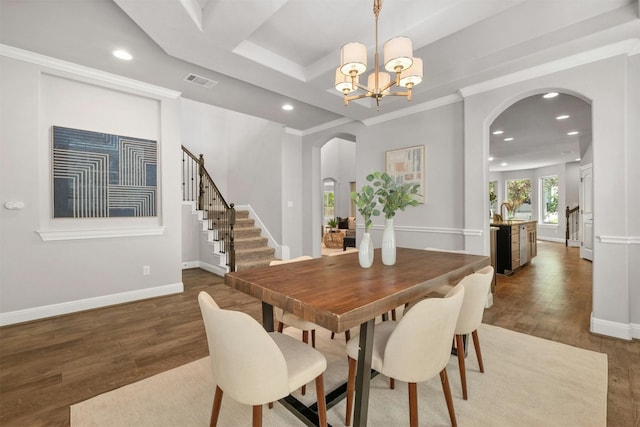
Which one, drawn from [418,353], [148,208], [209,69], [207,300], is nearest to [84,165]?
[148,208]

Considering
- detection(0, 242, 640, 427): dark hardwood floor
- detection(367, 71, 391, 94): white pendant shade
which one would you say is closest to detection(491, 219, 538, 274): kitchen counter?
detection(0, 242, 640, 427): dark hardwood floor

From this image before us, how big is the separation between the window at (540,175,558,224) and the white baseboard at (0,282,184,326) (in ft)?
39.5

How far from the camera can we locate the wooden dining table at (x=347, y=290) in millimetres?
1251

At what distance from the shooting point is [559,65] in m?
2.94

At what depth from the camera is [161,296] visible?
3883mm

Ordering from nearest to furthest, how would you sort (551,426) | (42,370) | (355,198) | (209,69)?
(551,426) → (355,198) → (42,370) → (209,69)

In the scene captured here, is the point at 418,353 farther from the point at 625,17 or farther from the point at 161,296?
the point at 161,296

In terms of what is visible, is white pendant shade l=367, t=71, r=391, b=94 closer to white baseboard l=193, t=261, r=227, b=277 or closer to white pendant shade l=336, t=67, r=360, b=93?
white pendant shade l=336, t=67, r=360, b=93

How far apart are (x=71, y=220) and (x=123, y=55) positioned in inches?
75.9

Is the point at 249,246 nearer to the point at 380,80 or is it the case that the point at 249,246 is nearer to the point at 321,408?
the point at 380,80

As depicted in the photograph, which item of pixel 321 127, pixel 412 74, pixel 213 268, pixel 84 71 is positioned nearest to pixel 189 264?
pixel 213 268

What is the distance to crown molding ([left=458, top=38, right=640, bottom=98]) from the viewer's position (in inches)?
103

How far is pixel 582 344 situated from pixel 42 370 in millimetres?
4421

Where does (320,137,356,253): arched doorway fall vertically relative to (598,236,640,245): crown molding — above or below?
above
